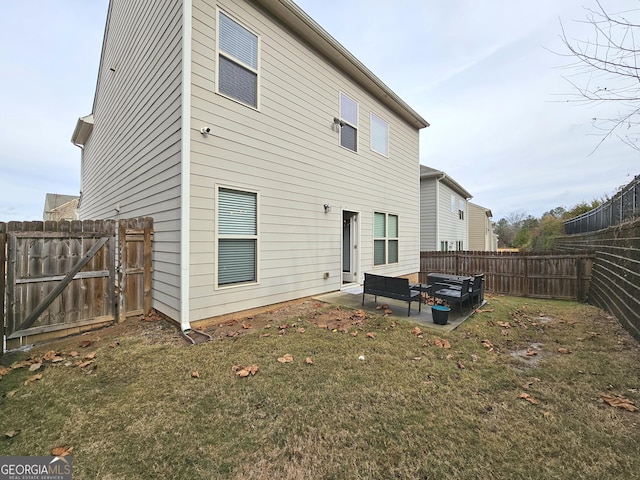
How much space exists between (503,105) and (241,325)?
1186cm

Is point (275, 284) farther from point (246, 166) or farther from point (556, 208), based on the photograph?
point (556, 208)

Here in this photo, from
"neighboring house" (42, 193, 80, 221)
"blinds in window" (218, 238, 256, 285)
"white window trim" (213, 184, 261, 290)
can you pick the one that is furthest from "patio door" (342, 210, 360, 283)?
"neighboring house" (42, 193, 80, 221)

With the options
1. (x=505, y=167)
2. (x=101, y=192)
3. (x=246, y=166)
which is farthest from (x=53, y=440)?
(x=505, y=167)

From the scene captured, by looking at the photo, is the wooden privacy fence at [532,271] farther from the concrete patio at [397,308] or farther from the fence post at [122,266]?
the fence post at [122,266]

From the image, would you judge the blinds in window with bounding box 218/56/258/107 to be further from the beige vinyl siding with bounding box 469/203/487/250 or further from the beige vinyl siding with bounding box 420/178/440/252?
the beige vinyl siding with bounding box 469/203/487/250

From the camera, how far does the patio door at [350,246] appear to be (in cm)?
848

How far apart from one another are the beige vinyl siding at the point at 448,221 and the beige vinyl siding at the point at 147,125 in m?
15.3

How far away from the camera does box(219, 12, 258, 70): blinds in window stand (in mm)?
5129

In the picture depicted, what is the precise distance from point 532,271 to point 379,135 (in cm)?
753

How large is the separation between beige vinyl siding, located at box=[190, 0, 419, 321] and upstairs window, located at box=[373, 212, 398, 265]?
0.35 metres

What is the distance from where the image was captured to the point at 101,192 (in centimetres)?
1013

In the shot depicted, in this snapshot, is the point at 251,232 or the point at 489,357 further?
the point at 251,232

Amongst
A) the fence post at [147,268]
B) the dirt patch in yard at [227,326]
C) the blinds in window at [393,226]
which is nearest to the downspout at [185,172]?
the dirt patch in yard at [227,326]

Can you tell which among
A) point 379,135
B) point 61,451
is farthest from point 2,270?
point 379,135
